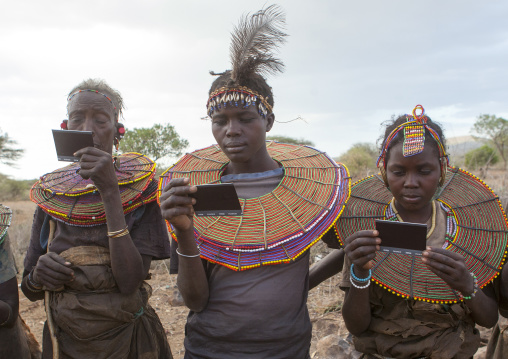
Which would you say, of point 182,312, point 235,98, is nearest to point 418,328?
point 235,98

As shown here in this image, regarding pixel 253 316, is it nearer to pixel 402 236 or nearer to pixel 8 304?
pixel 402 236

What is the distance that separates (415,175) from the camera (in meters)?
1.99

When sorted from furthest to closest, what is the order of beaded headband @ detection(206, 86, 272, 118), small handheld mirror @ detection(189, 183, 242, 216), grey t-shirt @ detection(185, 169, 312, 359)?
beaded headband @ detection(206, 86, 272, 118) < grey t-shirt @ detection(185, 169, 312, 359) < small handheld mirror @ detection(189, 183, 242, 216)

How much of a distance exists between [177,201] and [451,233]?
Result: 4.38 ft

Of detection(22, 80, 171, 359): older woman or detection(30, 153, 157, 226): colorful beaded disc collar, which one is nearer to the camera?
detection(22, 80, 171, 359): older woman

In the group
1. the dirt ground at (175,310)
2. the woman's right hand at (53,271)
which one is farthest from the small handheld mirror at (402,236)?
the dirt ground at (175,310)

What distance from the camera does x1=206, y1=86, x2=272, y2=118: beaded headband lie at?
2.06 metres

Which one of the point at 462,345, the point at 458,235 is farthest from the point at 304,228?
the point at 462,345

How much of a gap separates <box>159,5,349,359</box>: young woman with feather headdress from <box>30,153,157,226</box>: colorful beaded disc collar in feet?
0.78

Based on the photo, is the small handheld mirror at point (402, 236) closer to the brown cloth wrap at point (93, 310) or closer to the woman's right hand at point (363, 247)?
the woman's right hand at point (363, 247)

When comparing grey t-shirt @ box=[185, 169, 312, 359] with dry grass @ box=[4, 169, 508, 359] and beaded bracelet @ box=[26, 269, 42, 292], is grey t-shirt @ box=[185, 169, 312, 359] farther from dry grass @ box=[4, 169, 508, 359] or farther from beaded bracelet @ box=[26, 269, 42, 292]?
dry grass @ box=[4, 169, 508, 359]

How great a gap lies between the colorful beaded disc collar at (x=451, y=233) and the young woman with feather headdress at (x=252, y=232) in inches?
6.3

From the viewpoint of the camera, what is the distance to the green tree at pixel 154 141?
36.8 feet

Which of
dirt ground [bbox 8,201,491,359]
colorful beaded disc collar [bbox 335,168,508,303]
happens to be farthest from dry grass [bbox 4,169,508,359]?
colorful beaded disc collar [bbox 335,168,508,303]
